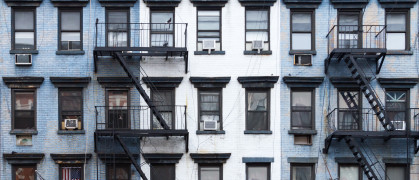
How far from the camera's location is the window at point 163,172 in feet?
59.4

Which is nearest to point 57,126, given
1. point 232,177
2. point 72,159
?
point 72,159

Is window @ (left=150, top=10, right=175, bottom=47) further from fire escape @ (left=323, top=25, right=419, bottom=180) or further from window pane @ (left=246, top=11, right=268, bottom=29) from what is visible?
fire escape @ (left=323, top=25, right=419, bottom=180)

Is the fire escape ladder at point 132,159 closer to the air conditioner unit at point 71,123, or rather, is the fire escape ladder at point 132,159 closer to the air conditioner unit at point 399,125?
the air conditioner unit at point 71,123

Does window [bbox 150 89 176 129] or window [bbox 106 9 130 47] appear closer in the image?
window [bbox 150 89 176 129]

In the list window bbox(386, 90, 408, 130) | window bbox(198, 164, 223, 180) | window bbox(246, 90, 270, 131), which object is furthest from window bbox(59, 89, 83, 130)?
window bbox(386, 90, 408, 130)

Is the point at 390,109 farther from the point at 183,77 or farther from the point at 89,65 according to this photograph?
the point at 89,65

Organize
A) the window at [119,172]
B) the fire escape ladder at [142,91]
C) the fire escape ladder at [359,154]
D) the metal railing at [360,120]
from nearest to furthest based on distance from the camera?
the fire escape ladder at [359,154] < the fire escape ladder at [142,91] < the metal railing at [360,120] < the window at [119,172]

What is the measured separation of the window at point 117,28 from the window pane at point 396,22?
934 centimetres

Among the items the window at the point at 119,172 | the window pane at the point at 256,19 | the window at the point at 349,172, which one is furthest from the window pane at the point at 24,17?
the window at the point at 349,172

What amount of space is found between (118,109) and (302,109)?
643 cm

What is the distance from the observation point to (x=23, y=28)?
18484 mm

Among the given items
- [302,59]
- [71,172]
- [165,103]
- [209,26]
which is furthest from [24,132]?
[302,59]

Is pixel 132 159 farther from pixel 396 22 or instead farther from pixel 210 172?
pixel 396 22

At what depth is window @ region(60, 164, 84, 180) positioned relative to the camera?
59.3 ft
